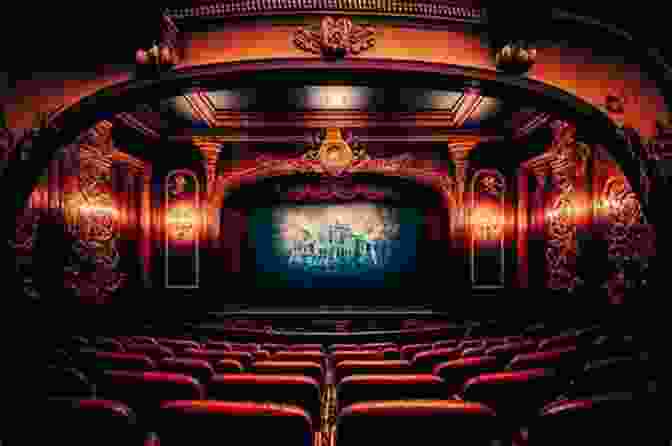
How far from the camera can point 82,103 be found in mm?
3525

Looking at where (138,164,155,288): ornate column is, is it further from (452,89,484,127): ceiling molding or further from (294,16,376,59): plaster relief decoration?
(452,89,484,127): ceiling molding

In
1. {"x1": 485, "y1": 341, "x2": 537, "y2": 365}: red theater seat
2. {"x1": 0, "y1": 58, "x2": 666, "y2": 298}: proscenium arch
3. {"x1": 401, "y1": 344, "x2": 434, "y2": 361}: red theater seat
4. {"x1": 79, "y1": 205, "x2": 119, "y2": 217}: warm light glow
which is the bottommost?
{"x1": 401, "y1": 344, "x2": 434, "y2": 361}: red theater seat

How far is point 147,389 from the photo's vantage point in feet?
5.51

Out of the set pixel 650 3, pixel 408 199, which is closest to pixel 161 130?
pixel 408 199

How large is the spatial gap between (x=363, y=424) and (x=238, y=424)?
0.38 metres

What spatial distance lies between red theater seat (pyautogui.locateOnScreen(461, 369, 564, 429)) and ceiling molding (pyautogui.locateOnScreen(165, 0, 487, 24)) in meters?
2.96

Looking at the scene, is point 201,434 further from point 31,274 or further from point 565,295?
point 565,295

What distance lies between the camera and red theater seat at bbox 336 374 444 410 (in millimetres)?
1619

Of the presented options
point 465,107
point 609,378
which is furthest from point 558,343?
point 465,107

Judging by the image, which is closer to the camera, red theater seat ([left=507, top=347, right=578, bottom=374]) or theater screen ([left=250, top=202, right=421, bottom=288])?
red theater seat ([left=507, top=347, right=578, bottom=374])

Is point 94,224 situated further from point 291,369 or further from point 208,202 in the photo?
point 291,369

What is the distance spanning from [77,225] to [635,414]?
6.49 m

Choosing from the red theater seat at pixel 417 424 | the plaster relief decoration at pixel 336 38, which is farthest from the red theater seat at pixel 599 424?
the plaster relief decoration at pixel 336 38

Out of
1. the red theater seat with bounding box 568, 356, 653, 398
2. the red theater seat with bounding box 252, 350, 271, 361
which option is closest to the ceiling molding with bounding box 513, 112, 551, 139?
the red theater seat with bounding box 568, 356, 653, 398
